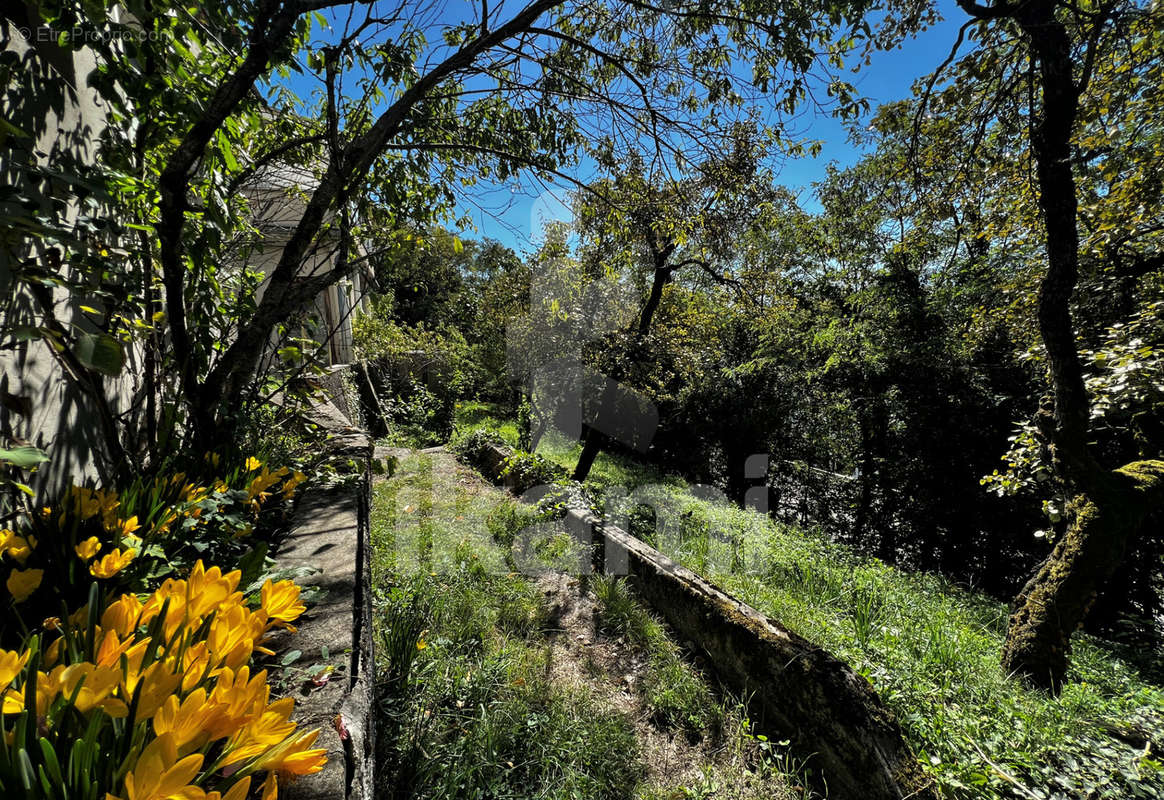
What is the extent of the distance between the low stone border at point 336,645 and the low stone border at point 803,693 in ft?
7.20

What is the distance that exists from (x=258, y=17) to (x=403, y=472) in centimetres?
567

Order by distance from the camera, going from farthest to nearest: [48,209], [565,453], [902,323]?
[565,453] → [902,323] → [48,209]

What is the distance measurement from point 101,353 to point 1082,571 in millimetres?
5084

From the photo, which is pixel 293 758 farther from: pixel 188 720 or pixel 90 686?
pixel 90 686

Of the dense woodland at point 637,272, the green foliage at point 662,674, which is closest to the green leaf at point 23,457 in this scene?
the dense woodland at point 637,272

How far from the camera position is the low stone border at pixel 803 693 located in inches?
81.2

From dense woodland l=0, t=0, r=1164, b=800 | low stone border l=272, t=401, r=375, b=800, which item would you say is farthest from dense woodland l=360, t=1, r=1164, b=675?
low stone border l=272, t=401, r=375, b=800

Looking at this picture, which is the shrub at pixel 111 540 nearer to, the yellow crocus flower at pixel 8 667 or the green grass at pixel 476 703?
the yellow crocus flower at pixel 8 667

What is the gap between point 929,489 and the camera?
6.31 metres

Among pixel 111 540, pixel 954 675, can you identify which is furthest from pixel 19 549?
pixel 954 675

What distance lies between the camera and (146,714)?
24.5 inches

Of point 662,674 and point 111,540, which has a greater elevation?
point 111,540

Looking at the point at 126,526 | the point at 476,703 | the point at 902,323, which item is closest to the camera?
the point at 126,526

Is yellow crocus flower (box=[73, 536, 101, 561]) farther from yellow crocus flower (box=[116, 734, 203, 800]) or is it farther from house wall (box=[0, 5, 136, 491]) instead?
yellow crocus flower (box=[116, 734, 203, 800])
